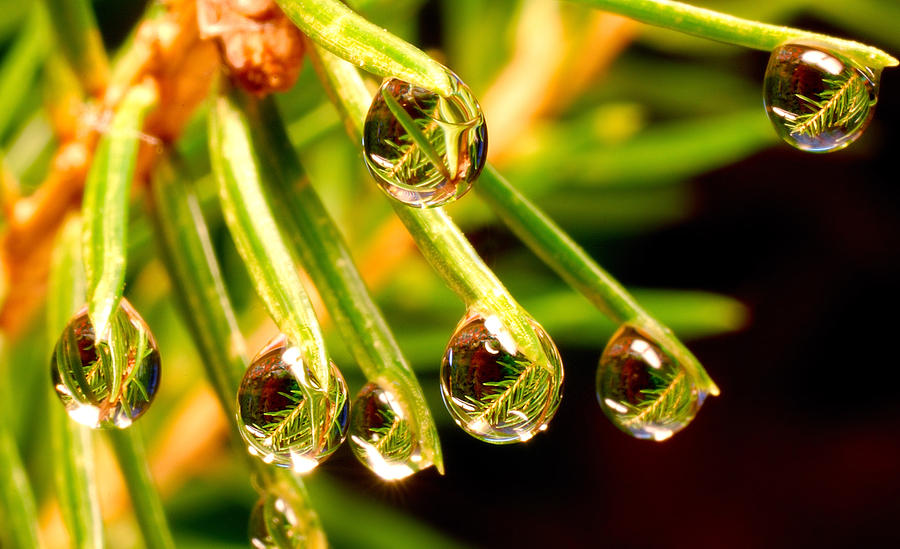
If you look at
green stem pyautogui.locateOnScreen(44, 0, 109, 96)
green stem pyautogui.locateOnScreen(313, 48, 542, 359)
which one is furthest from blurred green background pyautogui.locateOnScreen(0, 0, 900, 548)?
green stem pyautogui.locateOnScreen(313, 48, 542, 359)

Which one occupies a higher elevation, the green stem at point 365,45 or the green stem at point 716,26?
the green stem at point 365,45

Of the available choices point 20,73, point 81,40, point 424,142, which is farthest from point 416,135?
point 20,73

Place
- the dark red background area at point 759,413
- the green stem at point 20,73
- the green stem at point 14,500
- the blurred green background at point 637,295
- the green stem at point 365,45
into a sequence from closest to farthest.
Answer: the green stem at point 365,45 → the green stem at point 14,500 → the green stem at point 20,73 → the blurred green background at point 637,295 → the dark red background area at point 759,413

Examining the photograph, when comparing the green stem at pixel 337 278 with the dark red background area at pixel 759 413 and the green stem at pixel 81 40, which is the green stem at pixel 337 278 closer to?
the green stem at pixel 81 40

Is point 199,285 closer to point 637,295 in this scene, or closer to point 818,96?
point 818,96

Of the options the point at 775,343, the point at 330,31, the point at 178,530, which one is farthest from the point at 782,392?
the point at 330,31

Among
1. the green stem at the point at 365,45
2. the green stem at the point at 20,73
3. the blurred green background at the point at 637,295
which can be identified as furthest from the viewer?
the blurred green background at the point at 637,295

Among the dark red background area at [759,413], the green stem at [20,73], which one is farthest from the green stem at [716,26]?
the dark red background area at [759,413]
